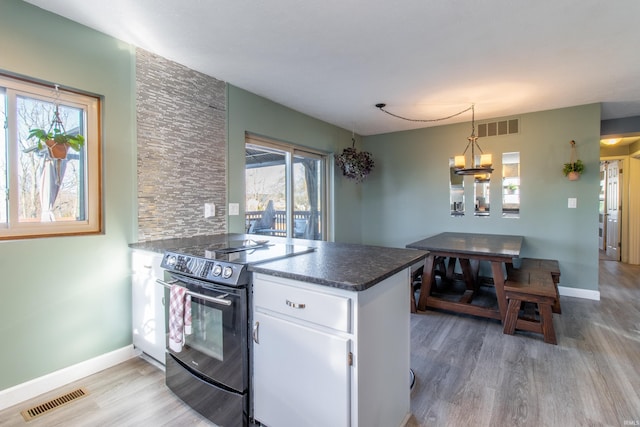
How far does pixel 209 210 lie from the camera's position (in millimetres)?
2891

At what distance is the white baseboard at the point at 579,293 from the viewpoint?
371cm

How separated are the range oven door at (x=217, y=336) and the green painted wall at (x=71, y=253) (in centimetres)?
84

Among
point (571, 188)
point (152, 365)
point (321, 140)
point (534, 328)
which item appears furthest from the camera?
point (321, 140)

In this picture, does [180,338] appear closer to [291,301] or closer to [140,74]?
[291,301]

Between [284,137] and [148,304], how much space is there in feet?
7.92

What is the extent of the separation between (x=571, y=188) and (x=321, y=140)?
3316 mm

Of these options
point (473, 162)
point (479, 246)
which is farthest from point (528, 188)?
point (479, 246)

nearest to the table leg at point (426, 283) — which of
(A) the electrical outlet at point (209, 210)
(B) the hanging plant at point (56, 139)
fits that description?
(A) the electrical outlet at point (209, 210)

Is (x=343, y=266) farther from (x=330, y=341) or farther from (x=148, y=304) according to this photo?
(x=148, y=304)

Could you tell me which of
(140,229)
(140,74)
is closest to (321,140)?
(140,74)

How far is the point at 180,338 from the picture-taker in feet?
5.82

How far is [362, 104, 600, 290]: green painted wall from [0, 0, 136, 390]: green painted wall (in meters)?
3.87

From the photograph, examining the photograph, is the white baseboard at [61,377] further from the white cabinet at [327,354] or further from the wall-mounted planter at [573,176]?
the wall-mounted planter at [573,176]

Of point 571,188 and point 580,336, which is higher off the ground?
point 571,188
